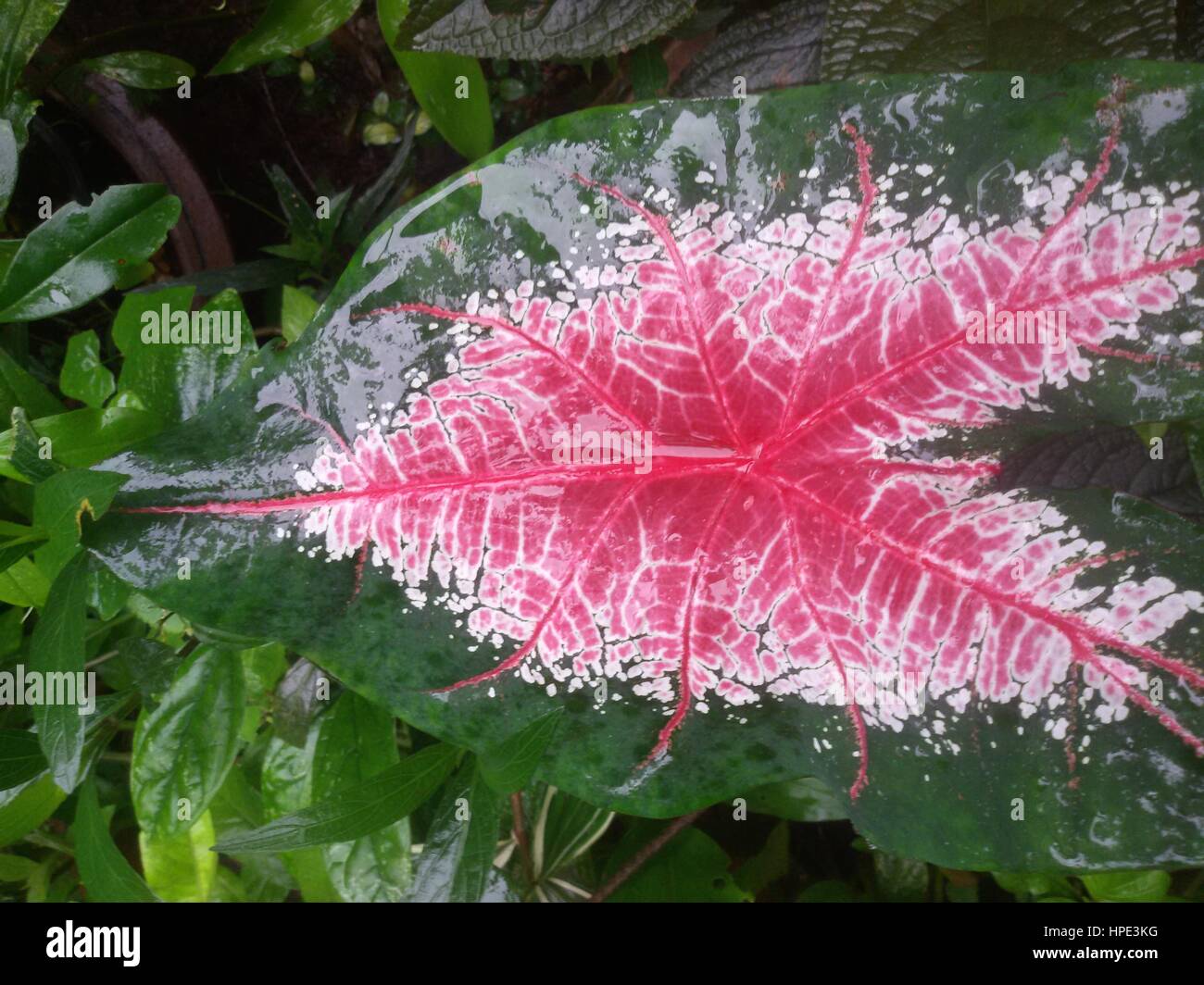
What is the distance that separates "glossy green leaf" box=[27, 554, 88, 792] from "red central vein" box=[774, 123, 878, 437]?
2.10 ft

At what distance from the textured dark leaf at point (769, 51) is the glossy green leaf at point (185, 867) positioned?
3.40 ft

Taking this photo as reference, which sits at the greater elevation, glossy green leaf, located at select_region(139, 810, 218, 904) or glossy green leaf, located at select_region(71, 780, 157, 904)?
glossy green leaf, located at select_region(71, 780, 157, 904)

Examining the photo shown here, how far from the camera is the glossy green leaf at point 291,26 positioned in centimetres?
108

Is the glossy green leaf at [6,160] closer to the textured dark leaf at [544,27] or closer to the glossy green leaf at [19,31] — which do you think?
the glossy green leaf at [19,31]

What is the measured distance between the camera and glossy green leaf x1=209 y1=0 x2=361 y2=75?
1083 mm

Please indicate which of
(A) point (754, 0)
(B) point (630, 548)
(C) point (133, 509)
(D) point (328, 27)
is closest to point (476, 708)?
(B) point (630, 548)

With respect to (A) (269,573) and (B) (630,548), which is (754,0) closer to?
(B) (630,548)

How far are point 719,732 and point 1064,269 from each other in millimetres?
442

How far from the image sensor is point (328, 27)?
108 cm

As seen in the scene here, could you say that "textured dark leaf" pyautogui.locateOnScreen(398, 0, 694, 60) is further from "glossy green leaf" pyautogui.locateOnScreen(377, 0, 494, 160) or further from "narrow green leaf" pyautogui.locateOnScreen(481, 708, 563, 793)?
"narrow green leaf" pyautogui.locateOnScreen(481, 708, 563, 793)

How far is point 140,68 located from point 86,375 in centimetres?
47

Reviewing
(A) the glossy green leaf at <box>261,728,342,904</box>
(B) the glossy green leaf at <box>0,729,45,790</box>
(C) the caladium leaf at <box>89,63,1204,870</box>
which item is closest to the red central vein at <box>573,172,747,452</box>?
(C) the caladium leaf at <box>89,63,1204,870</box>

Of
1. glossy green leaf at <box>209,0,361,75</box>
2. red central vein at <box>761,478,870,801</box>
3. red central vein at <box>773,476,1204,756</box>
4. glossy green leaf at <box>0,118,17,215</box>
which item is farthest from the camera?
glossy green leaf at <box>209,0,361,75</box>

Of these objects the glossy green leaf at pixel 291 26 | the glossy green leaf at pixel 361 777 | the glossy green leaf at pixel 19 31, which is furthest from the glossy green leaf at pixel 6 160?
the glossy green leaf at pixel 361 777
